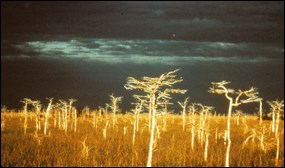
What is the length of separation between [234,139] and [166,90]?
22447 millimetres

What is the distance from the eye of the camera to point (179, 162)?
23969 mm

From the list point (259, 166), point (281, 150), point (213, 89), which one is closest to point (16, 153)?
point (213, 89)

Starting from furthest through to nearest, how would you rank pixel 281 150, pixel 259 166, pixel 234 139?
pixel 234 139
pixel 281 150
pixel 259 166

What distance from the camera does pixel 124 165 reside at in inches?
914

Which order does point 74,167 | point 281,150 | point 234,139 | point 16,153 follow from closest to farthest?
point 74,167 < point 16,153 < point 281,150 < point 234,139

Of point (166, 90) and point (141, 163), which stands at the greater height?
point (166, 90)

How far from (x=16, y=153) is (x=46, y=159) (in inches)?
128

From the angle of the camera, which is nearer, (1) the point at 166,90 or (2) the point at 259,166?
(1) the point at 166,90

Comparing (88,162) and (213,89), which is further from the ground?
(213,89)

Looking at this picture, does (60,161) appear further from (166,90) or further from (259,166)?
(259,166)

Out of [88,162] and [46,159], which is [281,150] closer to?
[88,162]

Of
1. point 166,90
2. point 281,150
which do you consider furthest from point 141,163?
point 281,150

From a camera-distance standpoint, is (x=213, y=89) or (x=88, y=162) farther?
(x=88, y=162)

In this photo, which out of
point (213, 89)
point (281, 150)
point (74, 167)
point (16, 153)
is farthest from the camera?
point (281, 150)
